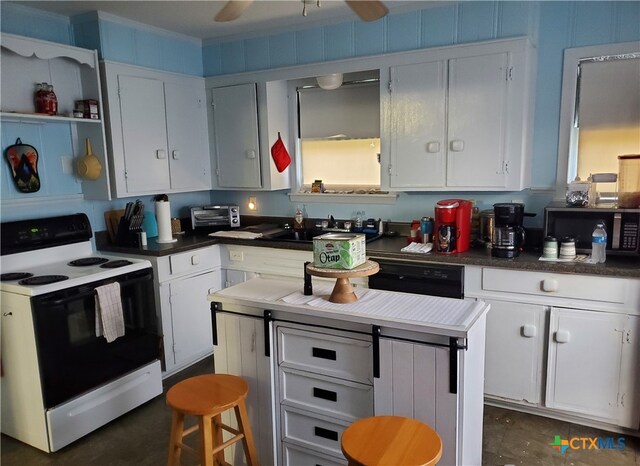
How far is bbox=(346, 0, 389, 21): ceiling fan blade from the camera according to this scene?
1.80m

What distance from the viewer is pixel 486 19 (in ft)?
9.80

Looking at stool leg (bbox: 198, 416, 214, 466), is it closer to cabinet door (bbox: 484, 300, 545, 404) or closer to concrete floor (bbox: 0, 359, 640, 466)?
concrete floor (bbox: 0, 359, 640, 466)

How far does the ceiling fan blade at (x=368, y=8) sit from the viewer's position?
1799mm

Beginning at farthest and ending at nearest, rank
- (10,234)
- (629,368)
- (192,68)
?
(192,68) → (10,234) → (629,368)

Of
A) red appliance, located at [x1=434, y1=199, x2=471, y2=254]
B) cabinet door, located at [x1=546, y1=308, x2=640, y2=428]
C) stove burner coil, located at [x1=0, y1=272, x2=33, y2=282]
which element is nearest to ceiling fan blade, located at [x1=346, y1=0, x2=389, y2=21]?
red appliance, located at [x1=434, y1=199, x2=471, y2=254]

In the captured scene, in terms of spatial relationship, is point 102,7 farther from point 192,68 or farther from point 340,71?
point 340,71

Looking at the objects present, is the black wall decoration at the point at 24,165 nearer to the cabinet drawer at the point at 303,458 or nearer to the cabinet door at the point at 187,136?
the cabinet door at the point at 187,136

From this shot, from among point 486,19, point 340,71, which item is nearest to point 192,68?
point 340,71

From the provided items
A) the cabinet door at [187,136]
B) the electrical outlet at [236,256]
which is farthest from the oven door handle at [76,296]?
the cabinet door at [187,136]

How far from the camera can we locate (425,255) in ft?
9.54

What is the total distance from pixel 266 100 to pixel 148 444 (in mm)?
2492

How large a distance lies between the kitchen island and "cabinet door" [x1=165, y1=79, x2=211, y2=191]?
1.89 m

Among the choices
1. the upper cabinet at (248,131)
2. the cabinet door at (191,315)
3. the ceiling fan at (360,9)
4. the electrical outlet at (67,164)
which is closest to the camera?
the ceiling fan at (360,9)

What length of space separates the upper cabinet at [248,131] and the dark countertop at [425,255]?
1.89 feet
